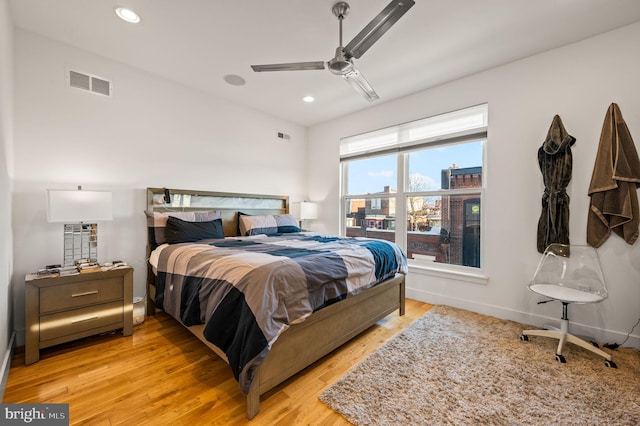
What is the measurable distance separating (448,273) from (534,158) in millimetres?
1537

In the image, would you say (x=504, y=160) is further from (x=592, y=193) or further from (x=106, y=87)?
(x=106, y=87)

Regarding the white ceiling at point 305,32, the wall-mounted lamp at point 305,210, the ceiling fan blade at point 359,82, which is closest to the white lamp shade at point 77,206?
the white ceiling at point 305,32

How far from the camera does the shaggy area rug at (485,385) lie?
1499mm

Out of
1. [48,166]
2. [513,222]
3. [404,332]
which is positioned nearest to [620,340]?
[513,222]

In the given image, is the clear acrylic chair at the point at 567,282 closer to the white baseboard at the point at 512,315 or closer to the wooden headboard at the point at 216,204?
the white baseboard at the point at 512,315

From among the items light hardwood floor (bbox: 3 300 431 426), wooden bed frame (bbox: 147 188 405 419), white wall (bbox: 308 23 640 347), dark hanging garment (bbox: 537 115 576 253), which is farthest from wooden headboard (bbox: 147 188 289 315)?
dark hanging garment (bbox: 537 115 576 253)

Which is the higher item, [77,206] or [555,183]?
[555,183]

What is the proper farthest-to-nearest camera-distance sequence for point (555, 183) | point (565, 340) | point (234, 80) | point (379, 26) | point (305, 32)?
point (234, 80)
point (555, 183)
point (305, 32)
point (565, 340)
point (379, 26)

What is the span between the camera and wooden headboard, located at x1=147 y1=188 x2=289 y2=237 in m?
3.11

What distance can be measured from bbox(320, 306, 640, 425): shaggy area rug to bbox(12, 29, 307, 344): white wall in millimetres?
2697

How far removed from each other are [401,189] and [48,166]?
3897 mm

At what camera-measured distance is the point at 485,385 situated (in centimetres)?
176

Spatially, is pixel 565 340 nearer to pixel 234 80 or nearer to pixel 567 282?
pixel 567 282

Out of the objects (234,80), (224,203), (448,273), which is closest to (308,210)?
(224,203)
